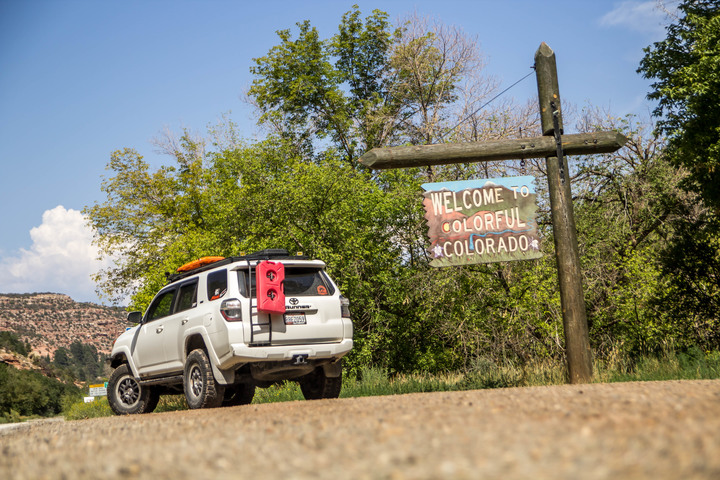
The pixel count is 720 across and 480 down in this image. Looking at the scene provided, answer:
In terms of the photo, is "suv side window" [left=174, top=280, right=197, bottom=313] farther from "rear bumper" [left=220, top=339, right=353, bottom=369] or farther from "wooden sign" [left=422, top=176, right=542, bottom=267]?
"wooden sign" [left=422, top=176, right=542, bottom=267]

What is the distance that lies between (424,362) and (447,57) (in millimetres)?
14924

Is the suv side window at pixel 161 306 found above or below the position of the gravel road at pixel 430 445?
above

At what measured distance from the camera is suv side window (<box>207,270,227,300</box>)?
950 cm

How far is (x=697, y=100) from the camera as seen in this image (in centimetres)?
2003

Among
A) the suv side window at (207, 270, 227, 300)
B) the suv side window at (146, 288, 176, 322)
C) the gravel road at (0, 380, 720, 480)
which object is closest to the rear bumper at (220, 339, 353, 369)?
the suv side window at (207, 270, 227, 300)

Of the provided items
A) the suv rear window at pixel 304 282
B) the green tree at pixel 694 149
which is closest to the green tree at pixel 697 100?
the green tree at pixel 694 149

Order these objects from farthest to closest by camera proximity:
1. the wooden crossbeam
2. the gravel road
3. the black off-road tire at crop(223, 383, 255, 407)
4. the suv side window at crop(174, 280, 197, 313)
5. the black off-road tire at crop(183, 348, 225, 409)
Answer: the black off-road tire at crop(223, 383, 255, 407) < the wooden crossbeam < the suv side window at crop(174, 280, 197, 313) < the black off-road tire at crop(183, 348, 225, 409) < the gravel road

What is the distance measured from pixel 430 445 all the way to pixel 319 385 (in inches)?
268

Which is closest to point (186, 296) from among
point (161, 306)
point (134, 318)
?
point (161, 306)

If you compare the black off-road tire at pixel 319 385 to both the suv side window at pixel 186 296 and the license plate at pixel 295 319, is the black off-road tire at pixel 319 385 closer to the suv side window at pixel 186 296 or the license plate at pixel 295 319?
the license plate at pixel 295 319

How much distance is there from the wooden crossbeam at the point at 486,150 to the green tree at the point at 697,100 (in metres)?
10.2

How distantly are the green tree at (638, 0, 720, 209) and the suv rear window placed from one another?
46.1 feet

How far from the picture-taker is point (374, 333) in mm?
23422

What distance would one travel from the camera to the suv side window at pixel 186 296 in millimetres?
10344
